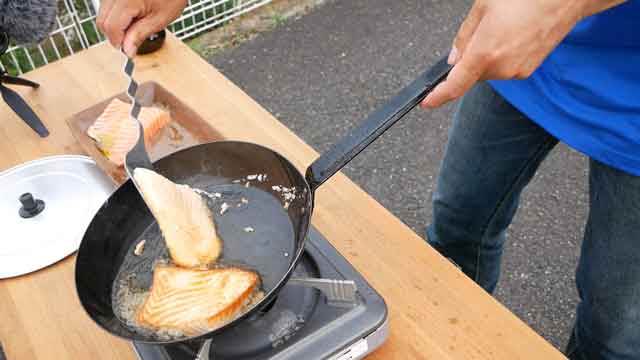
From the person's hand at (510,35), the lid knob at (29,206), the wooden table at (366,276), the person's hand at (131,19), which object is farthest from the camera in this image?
the lid knob at (29,206)

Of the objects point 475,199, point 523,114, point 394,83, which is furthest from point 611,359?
point 394,83

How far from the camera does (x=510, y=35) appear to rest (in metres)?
0.80

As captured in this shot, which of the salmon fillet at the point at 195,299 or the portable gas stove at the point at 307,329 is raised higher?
the salmon fillet at the point at 195,299

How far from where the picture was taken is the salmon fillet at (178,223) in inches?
37.9

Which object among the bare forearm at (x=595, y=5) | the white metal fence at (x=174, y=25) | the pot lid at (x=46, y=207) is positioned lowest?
the white metal fence at (x=174, y=25)

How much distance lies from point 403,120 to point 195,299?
6.61ft

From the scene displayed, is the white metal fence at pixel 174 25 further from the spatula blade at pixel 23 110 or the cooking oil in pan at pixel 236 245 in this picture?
the cooking oil in pan at pixel 236 245

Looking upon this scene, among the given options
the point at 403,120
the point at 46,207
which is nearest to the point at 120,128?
the point at 46,207

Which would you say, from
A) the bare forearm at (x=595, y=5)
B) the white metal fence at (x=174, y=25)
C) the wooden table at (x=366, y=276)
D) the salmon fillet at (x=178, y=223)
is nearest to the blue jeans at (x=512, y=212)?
the wooden table at (x=366, y=276)

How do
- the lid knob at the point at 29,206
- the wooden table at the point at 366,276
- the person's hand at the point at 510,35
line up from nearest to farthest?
the person's hand at the point at 510,35
the wooden table at the point at 366,276
the lid knob at the point at 29,206

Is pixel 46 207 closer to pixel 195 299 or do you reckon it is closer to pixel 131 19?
pixel 131 19

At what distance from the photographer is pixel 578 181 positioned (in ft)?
7.74

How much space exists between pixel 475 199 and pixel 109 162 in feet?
3.12

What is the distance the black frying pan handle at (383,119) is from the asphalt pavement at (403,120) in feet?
4.37
